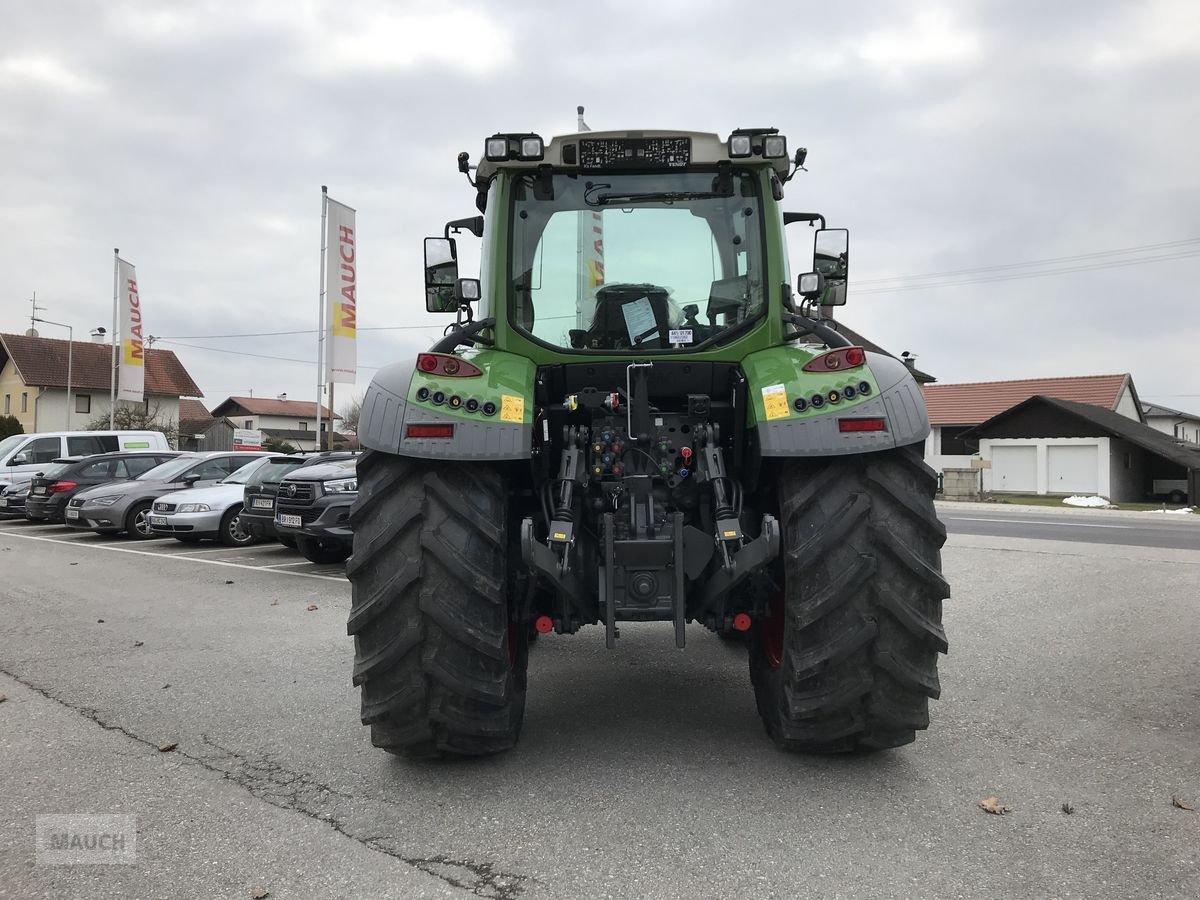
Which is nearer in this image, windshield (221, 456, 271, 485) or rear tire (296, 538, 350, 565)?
rear tire (296, 538, 350, 565)

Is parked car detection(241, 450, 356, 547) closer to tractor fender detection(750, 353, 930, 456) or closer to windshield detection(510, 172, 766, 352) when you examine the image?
windshield detection(510, 172, 766, 352)

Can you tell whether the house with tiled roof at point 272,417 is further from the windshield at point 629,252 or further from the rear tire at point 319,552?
the windshield at point 629,252

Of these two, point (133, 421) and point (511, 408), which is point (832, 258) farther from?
point (133, 421)

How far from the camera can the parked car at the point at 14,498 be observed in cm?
1989

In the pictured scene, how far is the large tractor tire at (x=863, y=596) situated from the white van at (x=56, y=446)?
2157 centimetres

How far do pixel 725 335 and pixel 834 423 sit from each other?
32.7 inches

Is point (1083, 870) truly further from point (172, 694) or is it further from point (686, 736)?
point (172, 694)

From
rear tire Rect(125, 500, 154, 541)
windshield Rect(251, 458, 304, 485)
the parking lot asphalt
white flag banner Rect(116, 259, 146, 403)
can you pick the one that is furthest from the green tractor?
white flag banner Rect(116, 259, 146, 403)

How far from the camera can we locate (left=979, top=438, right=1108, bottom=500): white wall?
3553 centimetres

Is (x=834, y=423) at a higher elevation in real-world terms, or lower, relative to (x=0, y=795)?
higher

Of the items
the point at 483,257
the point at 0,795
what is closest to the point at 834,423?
the point at 483,257

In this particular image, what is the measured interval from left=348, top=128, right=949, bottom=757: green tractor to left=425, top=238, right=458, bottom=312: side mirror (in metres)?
0.01

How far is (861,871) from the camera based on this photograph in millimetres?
2811

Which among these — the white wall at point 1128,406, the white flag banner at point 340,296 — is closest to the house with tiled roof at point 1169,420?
the white wall at point 1128,406
